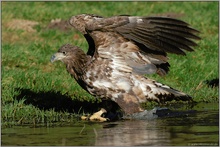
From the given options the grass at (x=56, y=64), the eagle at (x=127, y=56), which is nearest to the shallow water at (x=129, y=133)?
the eagle at (x=127, y=56)

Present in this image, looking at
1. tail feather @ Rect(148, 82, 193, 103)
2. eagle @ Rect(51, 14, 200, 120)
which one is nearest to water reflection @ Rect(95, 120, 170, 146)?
eagle @ Rect(51, 14, 200, 120)

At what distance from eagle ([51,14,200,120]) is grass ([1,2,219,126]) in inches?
28.5

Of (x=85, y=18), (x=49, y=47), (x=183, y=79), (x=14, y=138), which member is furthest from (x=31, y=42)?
(x=14, y=138)

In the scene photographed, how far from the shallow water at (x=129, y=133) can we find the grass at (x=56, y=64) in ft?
2.80

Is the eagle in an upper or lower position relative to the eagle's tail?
upper

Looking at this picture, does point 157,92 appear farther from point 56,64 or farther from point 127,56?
point 56,64

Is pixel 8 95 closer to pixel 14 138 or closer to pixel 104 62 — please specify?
pixel 104 62

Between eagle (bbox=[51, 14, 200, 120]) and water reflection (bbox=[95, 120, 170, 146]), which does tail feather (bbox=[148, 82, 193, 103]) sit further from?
water reflection (bbox=[95, 120, 170, 146])

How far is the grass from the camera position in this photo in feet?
35.8

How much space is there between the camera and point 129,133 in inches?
328

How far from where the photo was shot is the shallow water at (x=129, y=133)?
7.58 metres

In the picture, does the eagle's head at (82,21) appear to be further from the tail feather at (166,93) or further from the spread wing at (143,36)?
the tail feather at (166,93)

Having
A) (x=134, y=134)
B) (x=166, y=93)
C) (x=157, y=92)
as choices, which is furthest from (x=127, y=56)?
(x=134, y=134)

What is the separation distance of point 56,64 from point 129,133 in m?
5.60
